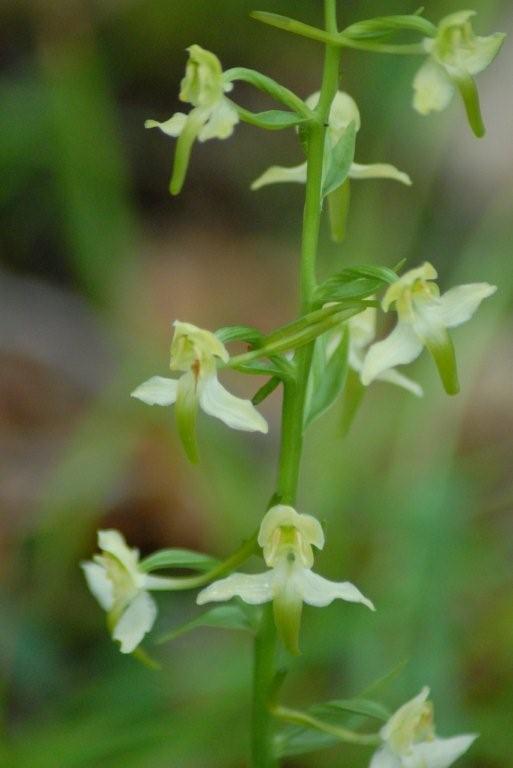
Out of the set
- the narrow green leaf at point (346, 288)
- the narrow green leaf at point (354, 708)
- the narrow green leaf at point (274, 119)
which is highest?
the narrow green leaf at point (274, 119)

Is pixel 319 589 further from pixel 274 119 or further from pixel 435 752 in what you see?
pixel 274 119

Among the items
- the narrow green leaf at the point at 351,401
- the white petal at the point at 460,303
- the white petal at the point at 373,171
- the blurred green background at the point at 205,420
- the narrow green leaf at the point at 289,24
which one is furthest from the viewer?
the blurred green background at the point at 205,420

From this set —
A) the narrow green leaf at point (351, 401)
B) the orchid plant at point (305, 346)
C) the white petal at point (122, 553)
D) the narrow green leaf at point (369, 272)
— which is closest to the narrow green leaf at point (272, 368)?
the orchid plant at point (305, 346)

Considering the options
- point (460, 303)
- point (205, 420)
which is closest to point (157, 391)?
point (460, 303)

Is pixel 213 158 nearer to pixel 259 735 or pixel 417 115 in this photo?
pixel 417 115

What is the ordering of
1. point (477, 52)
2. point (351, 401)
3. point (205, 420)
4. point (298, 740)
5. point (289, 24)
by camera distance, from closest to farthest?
point (289, 24) → point (477, 52) → point (298, 740) → point (351, 401) → point (205, 420)

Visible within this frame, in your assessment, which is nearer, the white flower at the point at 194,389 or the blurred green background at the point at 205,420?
the white flower at the point at 194,389

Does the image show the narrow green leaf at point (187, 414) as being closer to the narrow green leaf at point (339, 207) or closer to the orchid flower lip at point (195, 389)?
the orchid flower lip at point (195, 389)

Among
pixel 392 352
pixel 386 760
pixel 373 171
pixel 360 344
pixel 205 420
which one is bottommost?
pixel 386 760

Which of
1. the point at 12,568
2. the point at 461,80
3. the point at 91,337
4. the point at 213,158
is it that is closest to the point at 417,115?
the point at 213,158
